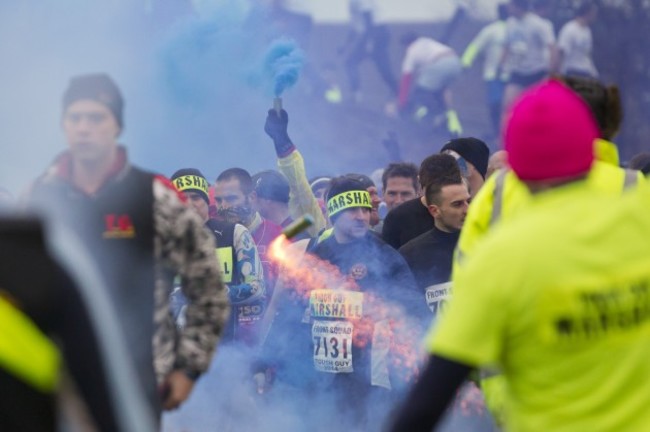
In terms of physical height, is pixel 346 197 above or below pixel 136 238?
above

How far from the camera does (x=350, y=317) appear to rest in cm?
905

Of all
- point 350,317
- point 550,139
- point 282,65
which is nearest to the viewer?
point 550,139

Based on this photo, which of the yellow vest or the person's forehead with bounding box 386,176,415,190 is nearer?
the yellow vest

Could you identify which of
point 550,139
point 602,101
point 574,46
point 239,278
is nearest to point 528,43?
point 574,46

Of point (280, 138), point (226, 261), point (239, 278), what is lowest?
point (239, 278)

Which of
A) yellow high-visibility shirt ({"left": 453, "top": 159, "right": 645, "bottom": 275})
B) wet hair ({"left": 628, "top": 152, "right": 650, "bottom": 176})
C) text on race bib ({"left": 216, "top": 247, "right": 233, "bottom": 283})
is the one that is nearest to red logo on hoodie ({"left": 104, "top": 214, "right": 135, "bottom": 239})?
yellow high-visibility shirt ({"left": 453, "top": 159, "right": 645, "bottom": 275})

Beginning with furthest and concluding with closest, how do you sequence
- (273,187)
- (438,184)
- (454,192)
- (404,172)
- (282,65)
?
(282,65), (273,187), (404,172), (438,184), (454,192)

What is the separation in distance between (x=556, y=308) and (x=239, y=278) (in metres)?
6.24

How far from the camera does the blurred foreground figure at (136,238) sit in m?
5.50

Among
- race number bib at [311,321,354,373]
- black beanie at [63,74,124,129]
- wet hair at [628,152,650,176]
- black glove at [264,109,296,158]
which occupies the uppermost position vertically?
black glove at [264,109,296,158]

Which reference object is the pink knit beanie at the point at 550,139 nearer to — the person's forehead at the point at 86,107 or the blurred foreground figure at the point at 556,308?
the blurred foreground figure at the point at 556,308

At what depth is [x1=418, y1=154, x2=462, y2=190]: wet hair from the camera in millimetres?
8891

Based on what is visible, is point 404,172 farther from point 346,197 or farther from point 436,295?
point 436,295

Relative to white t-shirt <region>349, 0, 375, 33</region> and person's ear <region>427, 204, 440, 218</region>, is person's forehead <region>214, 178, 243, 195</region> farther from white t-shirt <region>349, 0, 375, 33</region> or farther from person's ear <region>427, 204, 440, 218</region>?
white t-shirt <region>349, 0, 375, 33</region>
